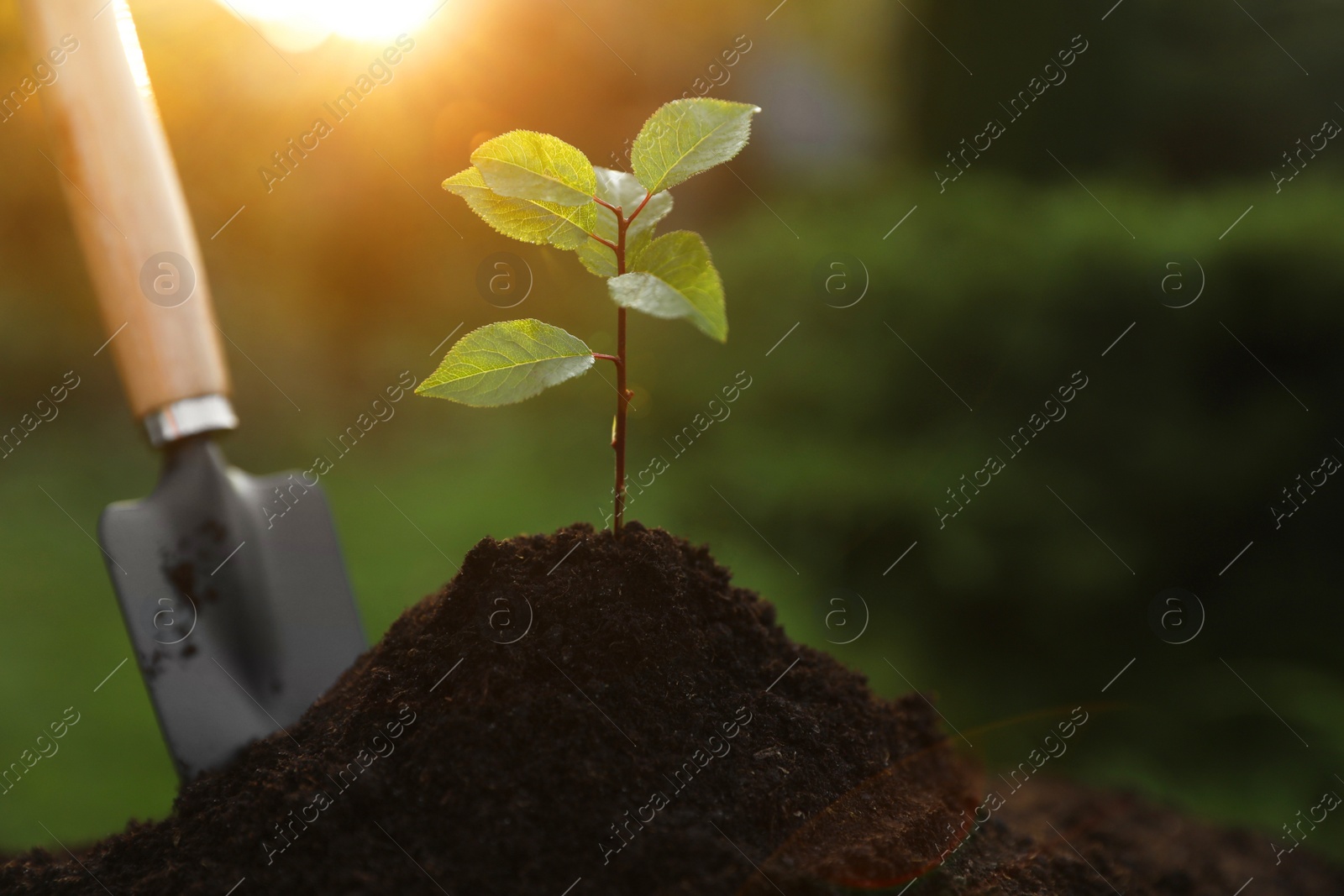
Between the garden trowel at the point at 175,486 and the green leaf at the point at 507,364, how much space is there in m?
0.78

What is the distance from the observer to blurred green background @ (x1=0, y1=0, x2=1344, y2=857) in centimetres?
185

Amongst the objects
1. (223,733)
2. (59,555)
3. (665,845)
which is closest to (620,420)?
(665,845)

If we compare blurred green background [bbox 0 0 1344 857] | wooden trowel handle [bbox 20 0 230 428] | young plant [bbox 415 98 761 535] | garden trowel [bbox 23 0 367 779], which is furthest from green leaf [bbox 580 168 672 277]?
blurred green background [bbox 0 0 1344 857]

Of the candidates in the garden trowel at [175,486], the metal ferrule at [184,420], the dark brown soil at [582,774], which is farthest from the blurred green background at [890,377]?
the dark brown soil at [582,774]

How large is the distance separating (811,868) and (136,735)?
198 centimetres

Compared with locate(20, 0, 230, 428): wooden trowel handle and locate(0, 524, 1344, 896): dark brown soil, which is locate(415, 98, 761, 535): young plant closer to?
locate(0, 524, 1344, 896): dark brown soil

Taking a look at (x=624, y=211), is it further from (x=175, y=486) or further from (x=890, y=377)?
(x=890, y=377)

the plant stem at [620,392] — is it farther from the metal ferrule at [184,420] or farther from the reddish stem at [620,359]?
the metal ferrule at [184,420]

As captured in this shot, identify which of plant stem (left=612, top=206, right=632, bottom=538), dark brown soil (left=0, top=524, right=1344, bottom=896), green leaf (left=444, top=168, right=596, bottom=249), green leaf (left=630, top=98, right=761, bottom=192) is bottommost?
dark brown soil (left=0, top=524, right=1344, bottom=896)

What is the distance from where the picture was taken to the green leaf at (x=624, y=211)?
2.61ft

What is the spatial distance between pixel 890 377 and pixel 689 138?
1717 mm

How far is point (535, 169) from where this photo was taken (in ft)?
2.48

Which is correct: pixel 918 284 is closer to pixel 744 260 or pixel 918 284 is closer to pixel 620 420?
pixel 744 260

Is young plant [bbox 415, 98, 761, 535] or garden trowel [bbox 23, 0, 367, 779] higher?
garden trowel [bbox 23, 0, 367, 779]
